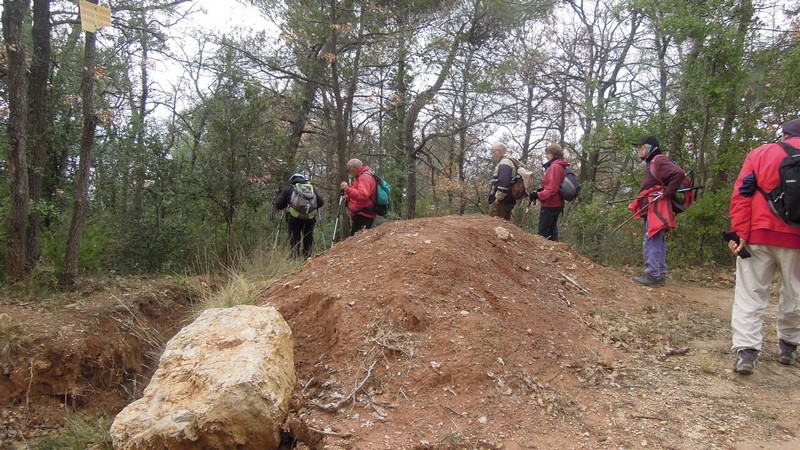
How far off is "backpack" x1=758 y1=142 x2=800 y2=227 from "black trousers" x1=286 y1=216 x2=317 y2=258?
5.81m

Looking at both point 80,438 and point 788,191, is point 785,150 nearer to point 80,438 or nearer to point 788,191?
point 788,191

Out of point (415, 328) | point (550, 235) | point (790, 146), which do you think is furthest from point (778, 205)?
point (550, 235)

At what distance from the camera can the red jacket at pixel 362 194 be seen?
7.28 metres

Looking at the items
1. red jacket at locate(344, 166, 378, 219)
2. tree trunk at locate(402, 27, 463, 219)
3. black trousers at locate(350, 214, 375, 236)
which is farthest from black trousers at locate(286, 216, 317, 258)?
tree trunk at locate(402, 27, 463, 219)

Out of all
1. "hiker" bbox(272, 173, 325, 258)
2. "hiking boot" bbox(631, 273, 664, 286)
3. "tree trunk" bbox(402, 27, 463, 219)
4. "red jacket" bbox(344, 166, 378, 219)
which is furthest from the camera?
"tree trunk" bbox(402, 27, 463, 219)

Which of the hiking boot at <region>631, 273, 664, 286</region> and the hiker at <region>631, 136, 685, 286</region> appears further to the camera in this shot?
the hiking boot at <region>631, 273, 664, 286</region>

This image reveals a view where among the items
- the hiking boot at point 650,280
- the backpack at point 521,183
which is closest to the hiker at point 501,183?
the backpack at point 521,183

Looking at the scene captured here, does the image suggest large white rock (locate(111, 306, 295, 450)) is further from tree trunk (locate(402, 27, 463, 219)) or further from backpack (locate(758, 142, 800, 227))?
tree trunk (locate(402, 27, 463, 219))

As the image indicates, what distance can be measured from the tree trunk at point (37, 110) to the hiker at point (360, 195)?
4.08m

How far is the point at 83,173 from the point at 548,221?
6019 millimetres

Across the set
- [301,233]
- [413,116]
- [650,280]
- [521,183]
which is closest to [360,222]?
[301,233]

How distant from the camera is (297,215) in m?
7.74

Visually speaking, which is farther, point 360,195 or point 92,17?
point 360,195

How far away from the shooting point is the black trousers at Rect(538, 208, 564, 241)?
7.15 m
